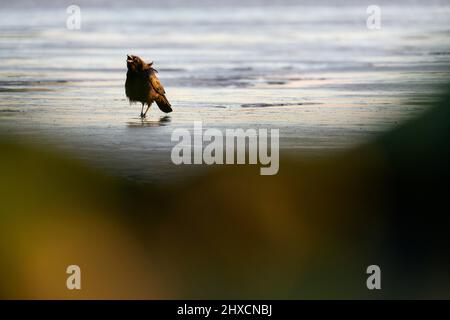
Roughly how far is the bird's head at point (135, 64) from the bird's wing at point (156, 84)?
0.38 feet

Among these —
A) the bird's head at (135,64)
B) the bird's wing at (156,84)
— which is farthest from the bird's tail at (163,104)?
the bird's head at (135,64)

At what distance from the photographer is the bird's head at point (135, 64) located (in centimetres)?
991

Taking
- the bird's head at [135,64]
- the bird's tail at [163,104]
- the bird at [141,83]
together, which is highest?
the bird's head at [135,64]

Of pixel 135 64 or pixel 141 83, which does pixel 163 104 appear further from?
pixel 135 64

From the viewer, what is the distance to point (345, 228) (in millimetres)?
7699

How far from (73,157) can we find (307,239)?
2.39 metres

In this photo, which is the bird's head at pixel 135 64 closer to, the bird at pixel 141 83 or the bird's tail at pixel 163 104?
the bird at pixel 141 83

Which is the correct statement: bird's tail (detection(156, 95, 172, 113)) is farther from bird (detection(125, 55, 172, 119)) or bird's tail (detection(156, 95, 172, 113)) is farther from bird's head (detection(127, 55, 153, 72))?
bird's head (detection(127, 55, 153, 72))

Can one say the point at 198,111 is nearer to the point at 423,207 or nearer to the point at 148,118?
the point at 148,118

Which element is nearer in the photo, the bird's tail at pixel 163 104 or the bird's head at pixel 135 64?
the bird's head at pixel 135 64

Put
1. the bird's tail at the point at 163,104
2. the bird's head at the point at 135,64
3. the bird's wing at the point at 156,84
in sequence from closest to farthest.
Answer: the bird's head at the point at 135,64
the bird's wing at the point at 156,84
the bird's tail at the point at 163,104

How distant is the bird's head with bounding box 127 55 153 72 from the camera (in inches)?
390

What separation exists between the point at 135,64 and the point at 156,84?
0.31 meters

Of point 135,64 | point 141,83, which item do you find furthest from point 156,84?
point 135,64
